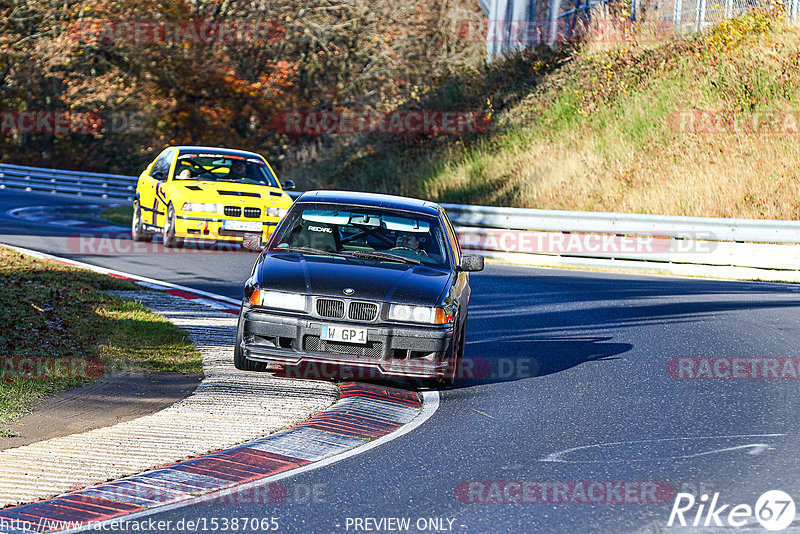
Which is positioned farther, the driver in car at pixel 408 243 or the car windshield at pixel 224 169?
the car windshield at pixel 224 169

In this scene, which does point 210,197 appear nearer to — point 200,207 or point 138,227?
point 200,207

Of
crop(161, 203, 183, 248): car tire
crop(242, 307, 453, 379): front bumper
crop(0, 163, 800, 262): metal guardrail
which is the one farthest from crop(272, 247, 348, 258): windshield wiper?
crop(0, 163, 800, 262): metal guardrail

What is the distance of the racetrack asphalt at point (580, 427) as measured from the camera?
5949mm

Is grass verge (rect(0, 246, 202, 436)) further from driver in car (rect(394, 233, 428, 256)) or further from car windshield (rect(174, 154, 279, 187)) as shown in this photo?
car windshield (rect(174, 154, 279, 187))

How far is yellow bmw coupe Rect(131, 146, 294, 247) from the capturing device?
19.0m

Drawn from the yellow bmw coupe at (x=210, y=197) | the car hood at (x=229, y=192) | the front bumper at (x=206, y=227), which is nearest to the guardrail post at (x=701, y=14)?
the yellow bmw coupe at (x=210, y=197)

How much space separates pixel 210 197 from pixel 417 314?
10.7 meters

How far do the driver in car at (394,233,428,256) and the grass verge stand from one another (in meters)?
2.06

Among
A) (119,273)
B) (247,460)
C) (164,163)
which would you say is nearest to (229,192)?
(164,163)

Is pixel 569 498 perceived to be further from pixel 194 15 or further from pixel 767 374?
pixel 194 15

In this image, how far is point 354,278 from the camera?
9.20 metres

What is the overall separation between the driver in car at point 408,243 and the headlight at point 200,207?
923 centimetres

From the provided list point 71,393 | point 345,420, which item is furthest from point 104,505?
point 71,393

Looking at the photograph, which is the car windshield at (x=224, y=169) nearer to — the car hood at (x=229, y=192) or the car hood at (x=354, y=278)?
the car hood at (x=229, y=192)
